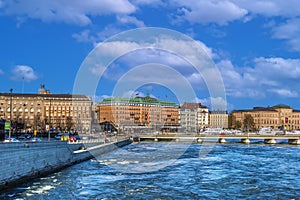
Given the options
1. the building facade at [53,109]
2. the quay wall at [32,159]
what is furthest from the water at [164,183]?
the building facade at [53,109]

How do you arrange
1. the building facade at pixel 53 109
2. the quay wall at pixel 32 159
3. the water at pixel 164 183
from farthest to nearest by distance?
the building facade at pixel 53 109, the quay wall at pixel 32 159, the water at pixel 164 183

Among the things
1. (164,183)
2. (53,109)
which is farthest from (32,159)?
(53,109)

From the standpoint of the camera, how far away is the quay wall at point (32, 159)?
102 feet

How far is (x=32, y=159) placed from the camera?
1464 inches

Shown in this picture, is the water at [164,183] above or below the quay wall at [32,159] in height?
below

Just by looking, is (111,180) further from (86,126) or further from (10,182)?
(86,126)

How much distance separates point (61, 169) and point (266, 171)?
931 inches

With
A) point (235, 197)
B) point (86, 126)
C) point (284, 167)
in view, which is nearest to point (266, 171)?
point (284, 167)

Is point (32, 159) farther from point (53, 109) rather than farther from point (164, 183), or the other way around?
point (53, 109)

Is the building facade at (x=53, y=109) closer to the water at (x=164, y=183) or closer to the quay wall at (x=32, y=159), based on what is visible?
the quay wall at (x=32, y=159)

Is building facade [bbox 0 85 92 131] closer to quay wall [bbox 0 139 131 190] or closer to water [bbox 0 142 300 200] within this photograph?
quay wall [bbox 0 139 131 190]

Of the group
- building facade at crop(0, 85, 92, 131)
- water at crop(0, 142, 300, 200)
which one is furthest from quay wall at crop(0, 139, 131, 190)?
building facade at crop(0, 85, 92, 131)

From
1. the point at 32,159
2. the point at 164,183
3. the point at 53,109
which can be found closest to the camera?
the point at 164,183

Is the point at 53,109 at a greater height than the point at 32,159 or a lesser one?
greater
